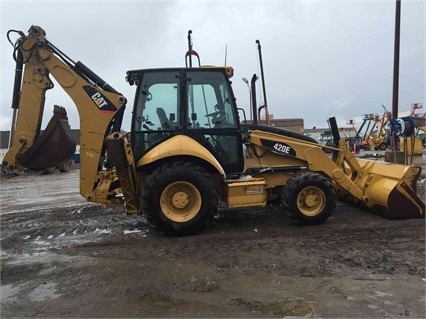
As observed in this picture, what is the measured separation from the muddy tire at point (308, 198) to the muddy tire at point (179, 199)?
1255 mm

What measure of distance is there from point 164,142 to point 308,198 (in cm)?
247

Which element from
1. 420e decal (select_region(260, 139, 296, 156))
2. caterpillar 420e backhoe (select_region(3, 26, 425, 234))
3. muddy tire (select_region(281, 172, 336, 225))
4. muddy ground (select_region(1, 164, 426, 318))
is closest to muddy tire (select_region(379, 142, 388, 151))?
muddy ground (select_region(1, 164, 426, 318))

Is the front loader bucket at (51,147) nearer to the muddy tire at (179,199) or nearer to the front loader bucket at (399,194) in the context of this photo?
the muddy tire at (179,199)

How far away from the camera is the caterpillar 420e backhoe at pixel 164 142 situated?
6.17 metres

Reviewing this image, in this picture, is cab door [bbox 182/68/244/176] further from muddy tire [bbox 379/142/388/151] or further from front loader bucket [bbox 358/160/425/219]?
muddy tire [bbox 379/142/388/151]

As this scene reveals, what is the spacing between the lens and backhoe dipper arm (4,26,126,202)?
6.41 m

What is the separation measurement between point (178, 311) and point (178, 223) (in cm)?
241

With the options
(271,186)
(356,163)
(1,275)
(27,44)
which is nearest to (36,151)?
(27,44)

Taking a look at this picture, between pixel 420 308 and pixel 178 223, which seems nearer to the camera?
pixel 420 308

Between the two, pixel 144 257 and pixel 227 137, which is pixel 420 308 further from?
pixel 227 137

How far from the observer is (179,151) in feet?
20.0

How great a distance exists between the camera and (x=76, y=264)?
16.9ft

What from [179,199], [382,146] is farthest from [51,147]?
[382,146]

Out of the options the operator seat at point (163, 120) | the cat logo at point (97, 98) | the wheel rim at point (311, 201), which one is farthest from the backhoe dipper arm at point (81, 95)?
the wheel rim at point (311, 201)
